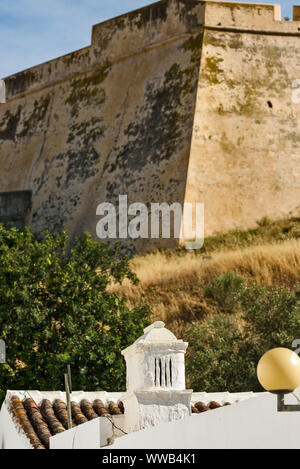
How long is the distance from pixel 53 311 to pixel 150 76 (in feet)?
40.0

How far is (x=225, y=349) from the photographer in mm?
19031

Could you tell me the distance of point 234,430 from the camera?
8.05 meters

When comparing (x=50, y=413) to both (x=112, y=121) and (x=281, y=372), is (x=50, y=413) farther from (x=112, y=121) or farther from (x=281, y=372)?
(x=112, y=121)

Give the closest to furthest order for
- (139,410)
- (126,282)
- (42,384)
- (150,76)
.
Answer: (139,410) < (42,384) < (126,282) < (150,76)

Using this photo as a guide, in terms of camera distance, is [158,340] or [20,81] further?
[20,81]

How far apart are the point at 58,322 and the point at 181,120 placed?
10156 mm

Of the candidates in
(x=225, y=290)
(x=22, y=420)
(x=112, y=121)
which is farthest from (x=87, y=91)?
(x=22, y=420)

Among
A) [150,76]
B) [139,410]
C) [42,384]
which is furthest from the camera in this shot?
[150,76]

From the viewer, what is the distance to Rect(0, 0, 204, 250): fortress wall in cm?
2859

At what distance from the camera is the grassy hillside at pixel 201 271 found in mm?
23578

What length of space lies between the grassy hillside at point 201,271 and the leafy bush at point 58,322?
112 inches
